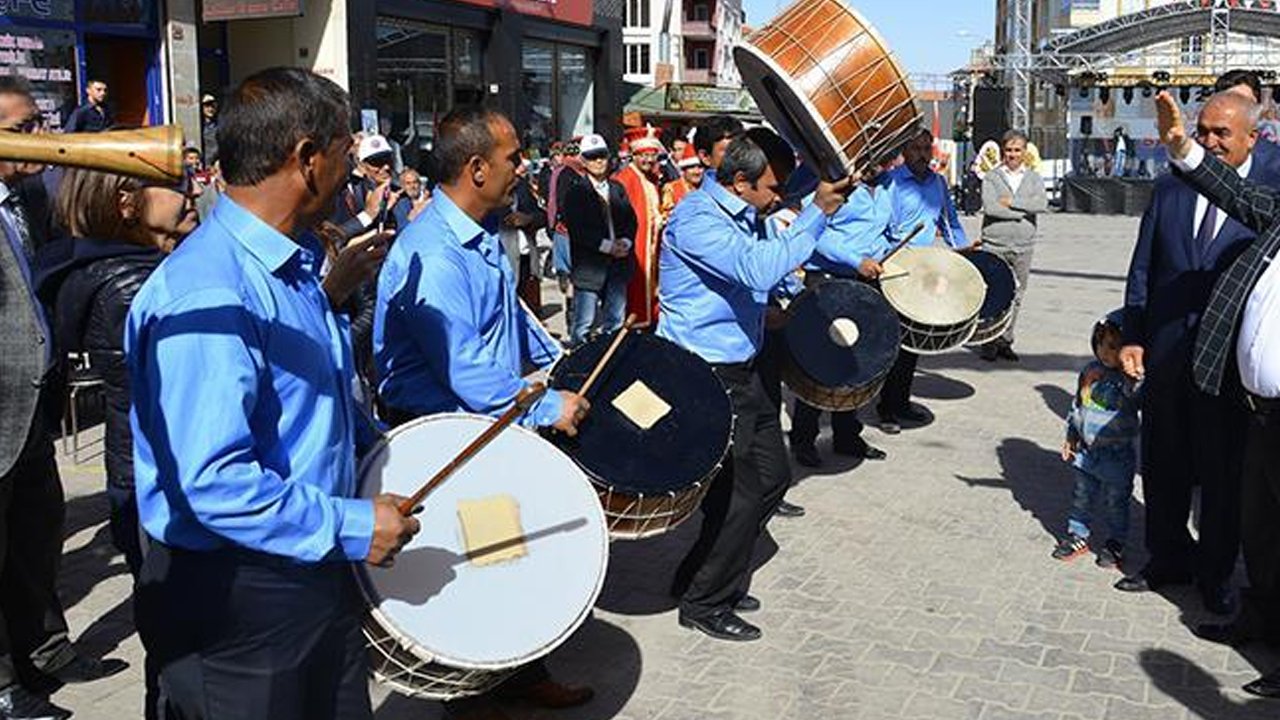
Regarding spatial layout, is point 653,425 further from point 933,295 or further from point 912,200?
point 912,200

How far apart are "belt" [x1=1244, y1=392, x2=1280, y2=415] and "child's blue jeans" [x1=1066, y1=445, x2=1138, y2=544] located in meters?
1.38

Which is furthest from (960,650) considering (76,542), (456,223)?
(76,542)

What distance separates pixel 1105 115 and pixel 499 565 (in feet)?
138

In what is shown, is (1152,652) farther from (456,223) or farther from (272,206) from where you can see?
(272,206)

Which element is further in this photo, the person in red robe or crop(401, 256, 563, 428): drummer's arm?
the person in red robe

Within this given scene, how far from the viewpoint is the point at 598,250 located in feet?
32.6

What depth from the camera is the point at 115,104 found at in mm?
14531

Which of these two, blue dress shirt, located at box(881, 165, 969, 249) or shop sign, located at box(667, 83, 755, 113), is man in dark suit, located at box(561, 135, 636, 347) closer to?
blue dress shirt, located at box(881, 165, 969, 249)

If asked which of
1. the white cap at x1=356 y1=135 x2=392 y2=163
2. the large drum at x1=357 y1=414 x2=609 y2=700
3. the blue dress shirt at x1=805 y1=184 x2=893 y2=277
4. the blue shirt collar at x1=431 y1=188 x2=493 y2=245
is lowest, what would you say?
the large drum at x1=357 y1=414 x2=609 y2=700

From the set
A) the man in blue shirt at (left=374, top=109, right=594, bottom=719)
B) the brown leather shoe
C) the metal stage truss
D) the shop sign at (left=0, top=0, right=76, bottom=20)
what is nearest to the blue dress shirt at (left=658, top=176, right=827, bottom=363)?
the man in blue shirt at (left=374, top=109, right=594, bottom=719)

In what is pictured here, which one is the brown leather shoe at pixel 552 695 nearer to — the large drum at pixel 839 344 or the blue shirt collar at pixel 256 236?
the blue shirt collar at pixel 256 236

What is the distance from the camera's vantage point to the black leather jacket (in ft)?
12.8

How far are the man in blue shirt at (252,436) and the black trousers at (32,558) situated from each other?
6.74 feet

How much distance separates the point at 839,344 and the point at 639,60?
70.5 meters
